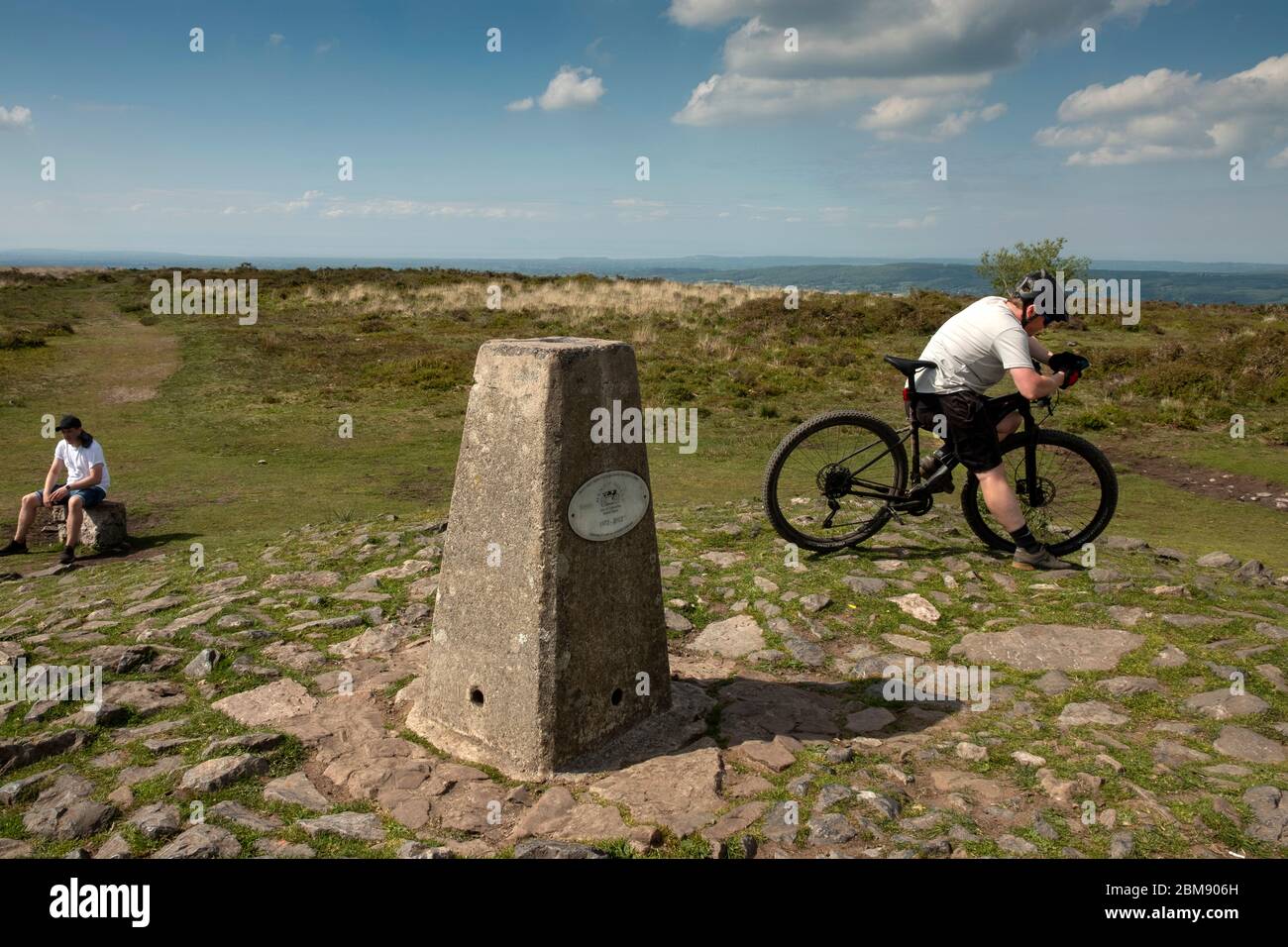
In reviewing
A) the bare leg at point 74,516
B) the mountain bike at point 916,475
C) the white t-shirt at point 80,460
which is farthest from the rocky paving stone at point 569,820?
the white t-shirt at point 80,460

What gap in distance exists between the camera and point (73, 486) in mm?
9773

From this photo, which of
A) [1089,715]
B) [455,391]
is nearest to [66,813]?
[1089,715]

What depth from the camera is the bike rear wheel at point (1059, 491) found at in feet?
22.5

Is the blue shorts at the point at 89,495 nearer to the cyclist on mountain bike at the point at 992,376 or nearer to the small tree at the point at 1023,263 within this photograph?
the cyclist on mountain bike at the point at 992,376

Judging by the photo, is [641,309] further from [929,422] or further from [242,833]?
[242,833]

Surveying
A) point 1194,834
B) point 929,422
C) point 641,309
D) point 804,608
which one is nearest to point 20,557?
point 804,608

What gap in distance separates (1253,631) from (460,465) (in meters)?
4.92

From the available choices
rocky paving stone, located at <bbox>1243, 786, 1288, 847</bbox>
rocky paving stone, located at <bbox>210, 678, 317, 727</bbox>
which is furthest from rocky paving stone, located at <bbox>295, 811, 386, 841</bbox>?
rocky paving stone, located at <bbox>1243, 786, 1288, 847</bbox>

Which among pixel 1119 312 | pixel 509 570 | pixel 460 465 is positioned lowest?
pixel 509 570

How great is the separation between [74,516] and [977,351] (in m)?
9.30

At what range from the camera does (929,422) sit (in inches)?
263

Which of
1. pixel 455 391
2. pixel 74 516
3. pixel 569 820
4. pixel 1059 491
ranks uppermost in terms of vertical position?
pixel 455 391

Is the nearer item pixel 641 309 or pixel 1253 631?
pixel 1253 631

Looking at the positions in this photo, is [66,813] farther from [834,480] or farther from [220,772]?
[834,480]
